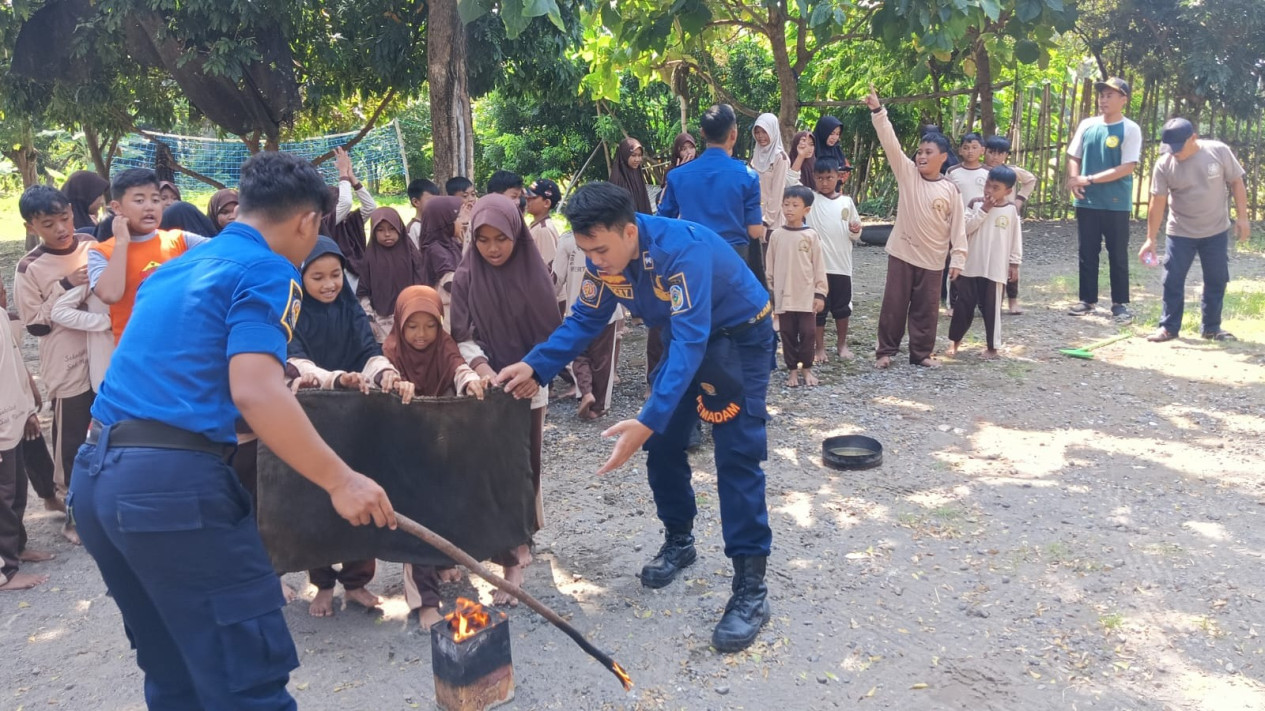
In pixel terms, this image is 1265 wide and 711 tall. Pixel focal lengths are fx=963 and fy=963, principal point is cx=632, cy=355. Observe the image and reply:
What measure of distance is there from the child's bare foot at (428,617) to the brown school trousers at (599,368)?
111 inches

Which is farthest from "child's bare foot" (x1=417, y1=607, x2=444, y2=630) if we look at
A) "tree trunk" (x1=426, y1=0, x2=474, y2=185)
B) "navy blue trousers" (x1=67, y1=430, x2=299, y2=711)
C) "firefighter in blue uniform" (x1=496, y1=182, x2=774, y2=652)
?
"tree trunk" (x1=426, y1=0, x2=474, y2=185)

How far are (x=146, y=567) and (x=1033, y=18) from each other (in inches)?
188

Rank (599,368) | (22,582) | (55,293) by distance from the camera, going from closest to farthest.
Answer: (22,582), (55,293), (599,368)

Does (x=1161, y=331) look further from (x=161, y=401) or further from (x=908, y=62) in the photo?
(x=161, y=401)

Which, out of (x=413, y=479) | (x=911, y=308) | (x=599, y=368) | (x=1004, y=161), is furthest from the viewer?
(x=1004, y=161)

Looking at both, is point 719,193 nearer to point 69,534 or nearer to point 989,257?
point 989,257

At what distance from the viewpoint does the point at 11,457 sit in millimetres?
4391

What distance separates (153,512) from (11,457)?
275 centimetres

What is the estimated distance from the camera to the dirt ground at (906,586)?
3352 millimetres

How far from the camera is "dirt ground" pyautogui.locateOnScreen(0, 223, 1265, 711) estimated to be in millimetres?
3352

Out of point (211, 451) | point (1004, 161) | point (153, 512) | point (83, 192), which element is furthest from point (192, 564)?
point (1004, 161)

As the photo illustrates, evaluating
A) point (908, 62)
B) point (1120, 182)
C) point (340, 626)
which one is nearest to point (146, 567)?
point (340, 626)

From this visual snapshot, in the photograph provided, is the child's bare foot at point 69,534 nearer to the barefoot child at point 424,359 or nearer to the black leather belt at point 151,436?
the barefoot child at point 424,359

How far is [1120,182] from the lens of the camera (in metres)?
8.19
